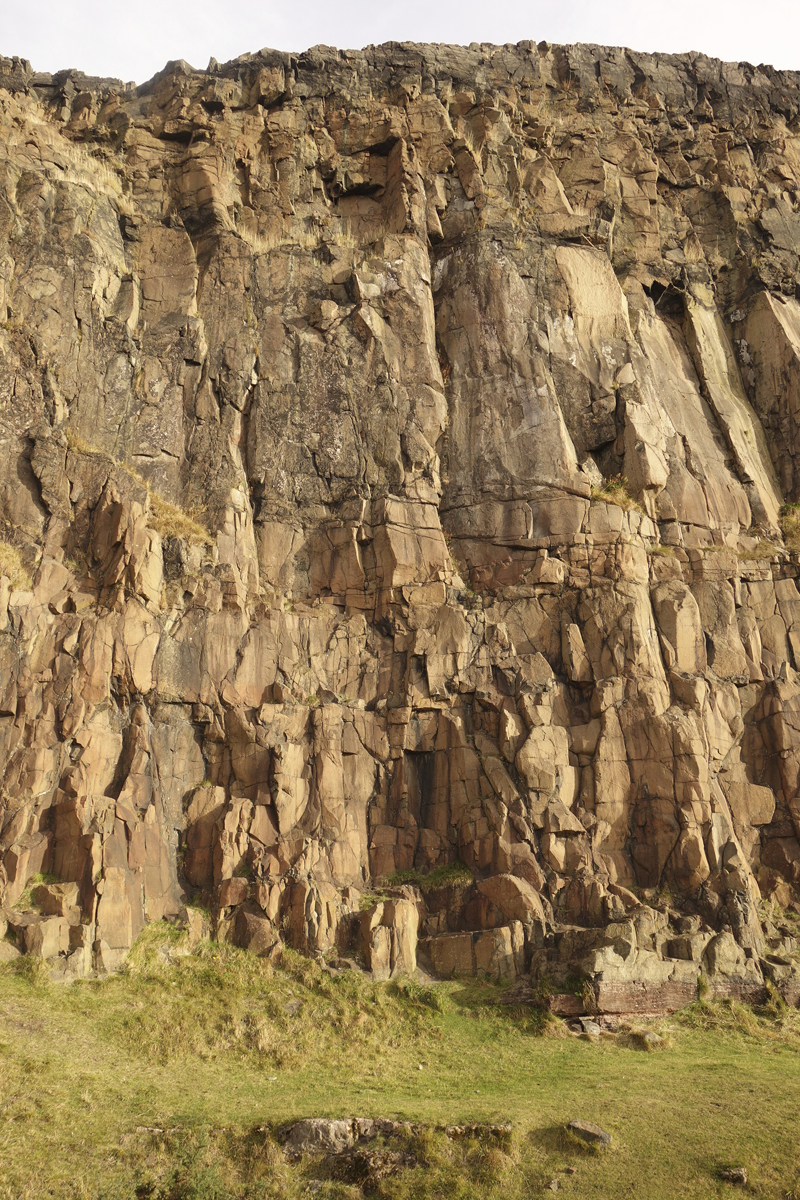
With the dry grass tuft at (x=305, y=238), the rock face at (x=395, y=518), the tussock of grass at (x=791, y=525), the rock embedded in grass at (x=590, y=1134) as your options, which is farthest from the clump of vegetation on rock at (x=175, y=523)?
the tussock of grass at (x=791, y=525)

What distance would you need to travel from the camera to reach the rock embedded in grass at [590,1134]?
53.7 feet

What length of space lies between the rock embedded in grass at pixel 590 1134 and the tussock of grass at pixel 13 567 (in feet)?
60.3

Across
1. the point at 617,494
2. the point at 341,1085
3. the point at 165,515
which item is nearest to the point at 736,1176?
the point at 341,1085

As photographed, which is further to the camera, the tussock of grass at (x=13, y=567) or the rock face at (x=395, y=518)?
the tussock of grass at (x=13, y=567)

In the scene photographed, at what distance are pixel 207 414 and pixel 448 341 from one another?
981 centimetres

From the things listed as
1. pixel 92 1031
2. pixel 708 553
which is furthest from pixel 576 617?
pixel 92 1031

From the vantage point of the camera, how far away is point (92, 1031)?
19.3 m

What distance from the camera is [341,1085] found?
18.9 meters

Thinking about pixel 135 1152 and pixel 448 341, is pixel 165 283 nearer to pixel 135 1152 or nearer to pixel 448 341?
pixel 448 341

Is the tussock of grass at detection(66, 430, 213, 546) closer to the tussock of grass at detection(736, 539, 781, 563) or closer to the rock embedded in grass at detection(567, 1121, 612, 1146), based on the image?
the tussock of grass at detection(736, 539, 781, 563)

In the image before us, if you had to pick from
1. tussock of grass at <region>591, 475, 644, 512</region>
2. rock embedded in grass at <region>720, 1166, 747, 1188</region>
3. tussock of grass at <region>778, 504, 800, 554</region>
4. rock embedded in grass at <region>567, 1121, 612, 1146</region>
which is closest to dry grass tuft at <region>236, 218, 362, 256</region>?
tussock of grass at <region>591, 475, 644, 512</region>

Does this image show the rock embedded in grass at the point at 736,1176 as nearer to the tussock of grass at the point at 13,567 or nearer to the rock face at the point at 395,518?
the rock face at the point at 395,518

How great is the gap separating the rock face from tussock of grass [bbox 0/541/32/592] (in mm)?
96

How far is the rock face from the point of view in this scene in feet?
79.8
